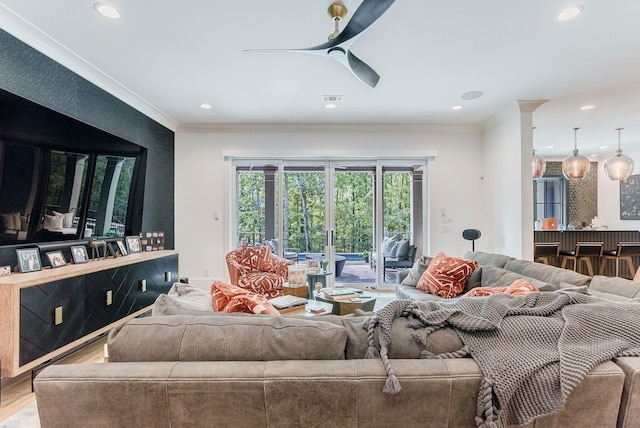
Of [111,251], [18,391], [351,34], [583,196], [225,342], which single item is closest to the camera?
[225,342]

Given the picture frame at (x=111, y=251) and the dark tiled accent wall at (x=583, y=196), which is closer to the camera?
the picture frame at (x=111, y=251)

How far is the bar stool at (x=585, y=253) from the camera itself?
16.3 feet

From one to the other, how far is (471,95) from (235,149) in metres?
3.39

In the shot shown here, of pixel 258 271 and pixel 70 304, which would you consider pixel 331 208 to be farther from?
pixel 70 304

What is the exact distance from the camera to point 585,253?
4.99 metres

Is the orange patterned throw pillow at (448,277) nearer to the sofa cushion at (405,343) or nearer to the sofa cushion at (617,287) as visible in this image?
the sofa cushion at (617,287)

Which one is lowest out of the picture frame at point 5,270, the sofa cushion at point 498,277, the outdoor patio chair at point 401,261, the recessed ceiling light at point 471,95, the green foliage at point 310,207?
the outdoor patio chair at point 401,261

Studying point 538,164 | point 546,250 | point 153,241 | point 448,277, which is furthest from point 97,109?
point 546,250

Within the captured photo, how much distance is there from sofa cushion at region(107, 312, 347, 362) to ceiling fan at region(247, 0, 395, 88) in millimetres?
1687

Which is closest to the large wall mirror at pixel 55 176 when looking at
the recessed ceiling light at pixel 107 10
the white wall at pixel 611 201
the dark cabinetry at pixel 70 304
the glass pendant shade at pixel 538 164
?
the dark cabinetry at pixel 70 304

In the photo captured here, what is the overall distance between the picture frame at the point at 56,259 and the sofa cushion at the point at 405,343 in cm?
280

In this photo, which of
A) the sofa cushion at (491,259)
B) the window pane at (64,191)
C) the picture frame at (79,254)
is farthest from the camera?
the sofa cushion at (491,259)

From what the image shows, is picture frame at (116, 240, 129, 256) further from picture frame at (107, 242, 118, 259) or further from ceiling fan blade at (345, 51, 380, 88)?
ceiling fan blade at (345, 51, 380, 88)

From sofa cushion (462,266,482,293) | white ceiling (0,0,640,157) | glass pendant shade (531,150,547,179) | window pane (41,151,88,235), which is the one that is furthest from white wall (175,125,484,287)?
sofa cushion (462,266,482,293)
